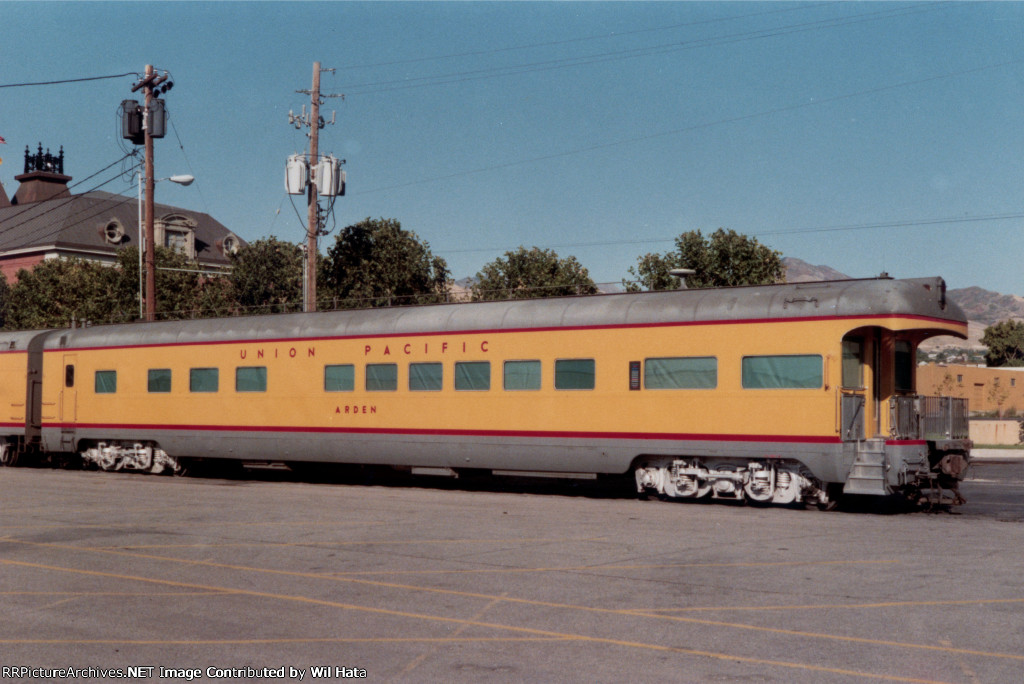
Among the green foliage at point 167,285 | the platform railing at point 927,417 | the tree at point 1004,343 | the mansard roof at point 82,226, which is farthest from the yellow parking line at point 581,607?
the tree at point 1004,343

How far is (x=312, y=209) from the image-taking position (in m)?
31.8

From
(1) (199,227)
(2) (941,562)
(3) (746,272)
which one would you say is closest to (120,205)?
(1) (199,227)

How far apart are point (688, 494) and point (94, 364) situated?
16.0 meters

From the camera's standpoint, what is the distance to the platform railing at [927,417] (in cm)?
1772

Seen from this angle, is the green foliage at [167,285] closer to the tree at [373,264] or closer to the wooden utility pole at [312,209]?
the tree at [373,264]

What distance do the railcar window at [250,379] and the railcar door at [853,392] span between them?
12657 millimetres

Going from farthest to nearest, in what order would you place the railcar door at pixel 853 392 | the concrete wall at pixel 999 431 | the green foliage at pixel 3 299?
the green foliage at pixel 3 299
the concrete wall at pixel 999 431
the railcar door at pixel 853 392

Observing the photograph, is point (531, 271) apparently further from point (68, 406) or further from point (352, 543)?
point (352, 543)

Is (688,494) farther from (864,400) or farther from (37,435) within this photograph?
(37,435)

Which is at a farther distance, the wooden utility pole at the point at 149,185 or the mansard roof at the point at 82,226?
the mansard roof at the point at 82,226

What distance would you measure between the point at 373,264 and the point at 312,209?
19.4m

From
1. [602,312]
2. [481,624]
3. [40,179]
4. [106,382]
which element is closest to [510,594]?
[481,624]

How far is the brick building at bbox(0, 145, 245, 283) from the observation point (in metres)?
97.8

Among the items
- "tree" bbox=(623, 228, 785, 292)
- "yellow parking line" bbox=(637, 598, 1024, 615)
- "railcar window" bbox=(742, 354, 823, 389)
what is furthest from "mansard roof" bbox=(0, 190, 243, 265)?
"yellow parking line" bbox=(637, 598, 1024, 615)
